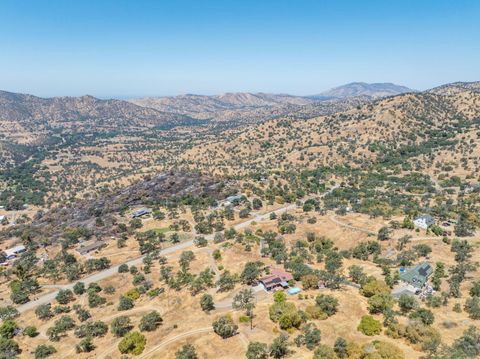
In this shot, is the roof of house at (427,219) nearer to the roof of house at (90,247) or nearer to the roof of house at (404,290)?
the roof of house at (404,290)

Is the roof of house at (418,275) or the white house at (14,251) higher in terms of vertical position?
the roof of house at (418,275)

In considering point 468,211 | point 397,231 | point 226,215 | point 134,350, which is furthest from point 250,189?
point 134,350

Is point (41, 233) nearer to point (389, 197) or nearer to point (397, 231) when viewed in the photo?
point (397, 231)

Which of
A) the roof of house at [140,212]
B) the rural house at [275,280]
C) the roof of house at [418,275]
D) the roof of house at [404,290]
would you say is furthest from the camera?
the roof of house at [140,212]

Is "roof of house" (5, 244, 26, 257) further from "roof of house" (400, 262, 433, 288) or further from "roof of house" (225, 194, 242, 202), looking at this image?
"roof of house" (400, 262, 433, 288)

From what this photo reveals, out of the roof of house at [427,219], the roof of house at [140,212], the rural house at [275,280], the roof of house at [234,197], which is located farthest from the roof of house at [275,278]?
the roof of house at [140,212]

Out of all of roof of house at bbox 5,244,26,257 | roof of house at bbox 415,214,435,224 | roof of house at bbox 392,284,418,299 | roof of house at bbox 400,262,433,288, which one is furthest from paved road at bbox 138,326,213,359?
roof of house at bbox 5,244,26,257

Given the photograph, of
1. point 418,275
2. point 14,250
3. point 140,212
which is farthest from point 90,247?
point 418,275
